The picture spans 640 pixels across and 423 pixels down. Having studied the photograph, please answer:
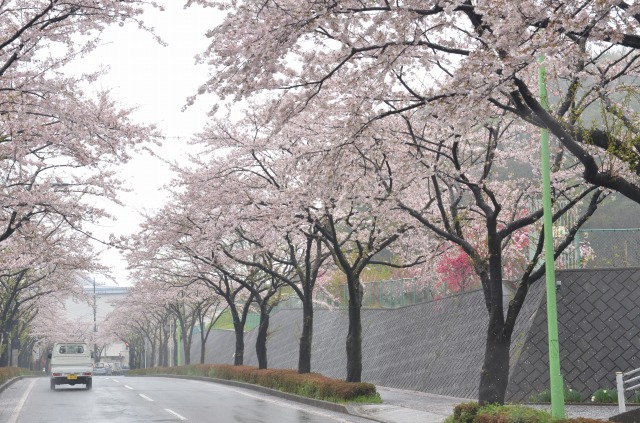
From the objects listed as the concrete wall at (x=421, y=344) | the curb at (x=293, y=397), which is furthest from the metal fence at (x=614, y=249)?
the curb at (x=293, y=397)

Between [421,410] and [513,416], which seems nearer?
[513,416]

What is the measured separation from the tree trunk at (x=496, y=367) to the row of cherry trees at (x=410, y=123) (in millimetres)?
24

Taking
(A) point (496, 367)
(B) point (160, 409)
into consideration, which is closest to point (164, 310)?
(B) point (160, 409)

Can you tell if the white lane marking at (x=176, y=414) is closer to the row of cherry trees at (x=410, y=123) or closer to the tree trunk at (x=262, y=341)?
the row of cherry trees at (x=410, y=123)

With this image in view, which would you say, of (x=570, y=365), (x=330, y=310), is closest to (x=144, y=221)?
(x=330, y=310)

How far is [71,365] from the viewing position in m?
30.6

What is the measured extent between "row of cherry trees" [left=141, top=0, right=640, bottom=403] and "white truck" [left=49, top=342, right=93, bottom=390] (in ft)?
24.1

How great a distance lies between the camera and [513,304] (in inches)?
531

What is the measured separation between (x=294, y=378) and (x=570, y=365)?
8.44 metres

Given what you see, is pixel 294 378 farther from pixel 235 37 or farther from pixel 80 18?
pixel 235 37

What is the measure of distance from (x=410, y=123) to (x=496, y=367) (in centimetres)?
572

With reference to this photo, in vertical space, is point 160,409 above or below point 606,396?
below

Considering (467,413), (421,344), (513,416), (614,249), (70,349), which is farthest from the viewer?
(70,349)

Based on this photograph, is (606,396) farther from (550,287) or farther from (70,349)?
(70,349)
